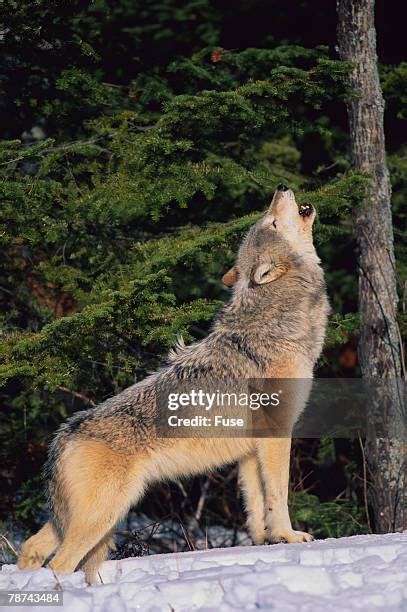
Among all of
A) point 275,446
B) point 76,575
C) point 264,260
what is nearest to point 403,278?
point 264,260

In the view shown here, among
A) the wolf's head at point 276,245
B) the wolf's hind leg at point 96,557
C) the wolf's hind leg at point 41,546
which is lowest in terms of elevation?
the wolf's hind leg at point 96,557

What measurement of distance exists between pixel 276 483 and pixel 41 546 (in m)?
1.82

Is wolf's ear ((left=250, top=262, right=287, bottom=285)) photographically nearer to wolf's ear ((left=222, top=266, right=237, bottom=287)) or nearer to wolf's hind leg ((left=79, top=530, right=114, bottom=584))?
wolf's ear ((left=222, top=266, right=237, bottom=287))

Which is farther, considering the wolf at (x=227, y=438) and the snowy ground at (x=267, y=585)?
the wolf at (x=227, y=438)

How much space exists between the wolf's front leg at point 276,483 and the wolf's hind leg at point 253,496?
12.3 inches

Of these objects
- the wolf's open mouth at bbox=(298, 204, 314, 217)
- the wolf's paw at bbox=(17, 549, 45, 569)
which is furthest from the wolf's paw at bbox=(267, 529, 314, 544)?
the wolf's open mouth at bbox=(298, 204, 314, 217)

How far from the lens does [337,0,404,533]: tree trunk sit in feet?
26.6

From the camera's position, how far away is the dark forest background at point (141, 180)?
6.97 m

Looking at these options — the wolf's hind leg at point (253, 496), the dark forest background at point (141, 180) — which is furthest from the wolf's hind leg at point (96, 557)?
the dark forest background at point (141, 180)

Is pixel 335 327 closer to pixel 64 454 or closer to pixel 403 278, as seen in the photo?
pixel 403 278

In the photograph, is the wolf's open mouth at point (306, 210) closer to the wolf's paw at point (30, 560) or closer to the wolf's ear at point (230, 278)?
the wolf's ear at point (230, 278)

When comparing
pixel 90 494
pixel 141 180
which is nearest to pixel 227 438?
pixel 90 494

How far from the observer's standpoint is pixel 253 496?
21.0 feet

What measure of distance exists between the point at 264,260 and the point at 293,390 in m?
1.14
